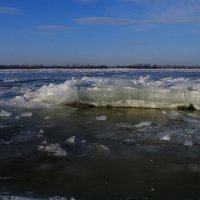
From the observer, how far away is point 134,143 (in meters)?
6.80

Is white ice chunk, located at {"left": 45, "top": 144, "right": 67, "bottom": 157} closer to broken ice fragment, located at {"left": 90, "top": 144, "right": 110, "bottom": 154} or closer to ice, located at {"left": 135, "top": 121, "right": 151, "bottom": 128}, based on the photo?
broken ice fragment, located at {"left": 90, "top": 144, "right": 110, "bottom": 154}

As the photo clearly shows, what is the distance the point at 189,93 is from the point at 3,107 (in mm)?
5511

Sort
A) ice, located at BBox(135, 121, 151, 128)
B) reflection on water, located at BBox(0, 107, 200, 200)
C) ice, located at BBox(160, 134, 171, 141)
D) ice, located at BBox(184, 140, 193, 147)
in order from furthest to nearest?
ice, located at BBox(135, 121, 151, 128), ice, located at BBox(160, 134, 171, 141), ice, located at BBox(184, 140, 193, 147), reflection on water, located at BBox(0, 107, 200, 200)

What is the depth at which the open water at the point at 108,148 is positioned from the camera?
4.44m

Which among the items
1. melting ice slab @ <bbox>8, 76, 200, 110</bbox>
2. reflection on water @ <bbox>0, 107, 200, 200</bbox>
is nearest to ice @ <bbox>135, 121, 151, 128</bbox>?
reflection on water @ <bbox>0, 107, 200, 200</bbox>

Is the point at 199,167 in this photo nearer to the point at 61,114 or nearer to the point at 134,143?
the point at 134,143

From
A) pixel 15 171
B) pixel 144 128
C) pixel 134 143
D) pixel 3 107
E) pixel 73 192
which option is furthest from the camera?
pixel 3 107

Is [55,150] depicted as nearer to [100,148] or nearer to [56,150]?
[56,150]

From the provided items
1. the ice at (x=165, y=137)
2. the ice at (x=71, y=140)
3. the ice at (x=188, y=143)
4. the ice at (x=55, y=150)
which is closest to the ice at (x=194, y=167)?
the ice at (x=188, y=143)

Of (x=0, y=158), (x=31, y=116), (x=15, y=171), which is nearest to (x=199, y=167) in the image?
(x=15, y=171)

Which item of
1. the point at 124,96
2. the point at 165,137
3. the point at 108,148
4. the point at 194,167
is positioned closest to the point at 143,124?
the point at 165,137

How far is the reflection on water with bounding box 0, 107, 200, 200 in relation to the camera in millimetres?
4398

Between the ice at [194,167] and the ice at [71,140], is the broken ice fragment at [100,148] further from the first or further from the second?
the ice at [194,167]

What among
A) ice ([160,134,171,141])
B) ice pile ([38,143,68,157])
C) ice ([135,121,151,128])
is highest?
ice pile ([38,143,68,157])
